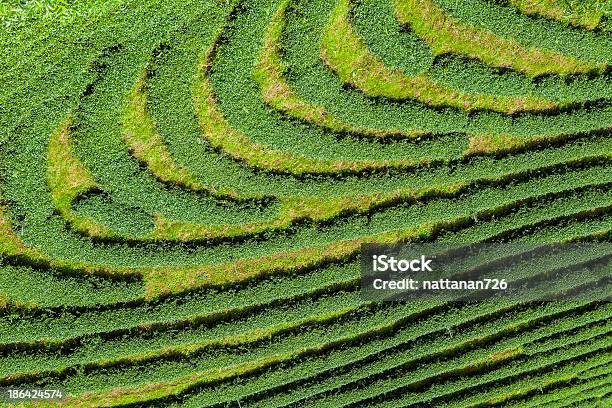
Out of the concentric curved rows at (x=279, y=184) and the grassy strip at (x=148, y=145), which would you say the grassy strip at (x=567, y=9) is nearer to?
the concentric curved rows at (x=279, y=184)

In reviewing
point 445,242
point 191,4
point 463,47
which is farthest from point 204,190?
point 463,47

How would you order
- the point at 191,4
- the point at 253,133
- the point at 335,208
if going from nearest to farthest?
the point at 191,4, the point at 253,133, the point at 335,208

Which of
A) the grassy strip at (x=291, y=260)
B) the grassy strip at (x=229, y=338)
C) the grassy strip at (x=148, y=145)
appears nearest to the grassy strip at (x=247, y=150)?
the grassy strip at (x=148, y=145)

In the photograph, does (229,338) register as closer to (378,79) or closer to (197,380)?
(197,380)

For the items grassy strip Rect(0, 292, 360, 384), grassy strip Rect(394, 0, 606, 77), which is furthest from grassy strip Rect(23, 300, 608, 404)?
Answer: grassy strip Rect(394, 0, 606, 77)

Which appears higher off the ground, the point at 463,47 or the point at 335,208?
the point at 463,47

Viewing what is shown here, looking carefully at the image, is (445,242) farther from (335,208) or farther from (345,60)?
(345,60)

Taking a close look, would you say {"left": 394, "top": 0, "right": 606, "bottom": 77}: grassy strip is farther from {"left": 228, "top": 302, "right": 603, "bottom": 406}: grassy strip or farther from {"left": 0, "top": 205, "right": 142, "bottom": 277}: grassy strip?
{"left": 0, "top": 205, "right": 142, "bottom": 277}: grassy strip
